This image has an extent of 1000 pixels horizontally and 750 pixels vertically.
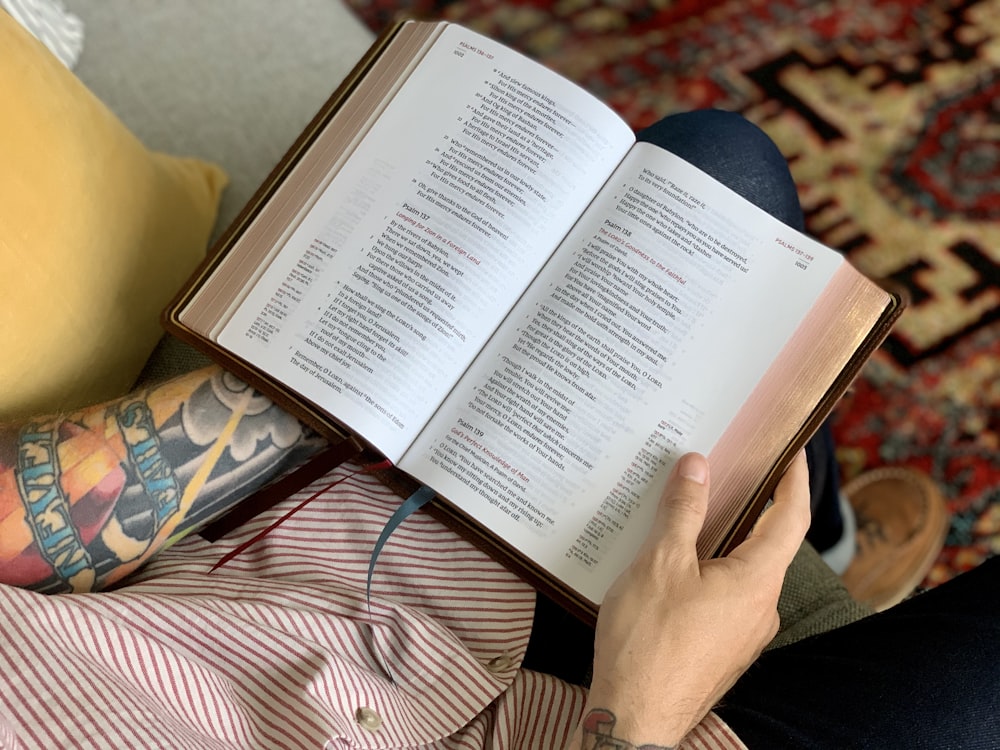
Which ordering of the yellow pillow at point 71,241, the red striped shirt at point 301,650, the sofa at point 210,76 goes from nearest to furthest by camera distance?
the red striped shirt at point 301,650 → the yellow pillow at point 71,241 → the sofa at point 210,76

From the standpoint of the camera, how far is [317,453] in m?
0.72

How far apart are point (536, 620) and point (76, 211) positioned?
511mm

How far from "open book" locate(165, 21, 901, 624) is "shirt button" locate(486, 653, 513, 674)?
8 cm

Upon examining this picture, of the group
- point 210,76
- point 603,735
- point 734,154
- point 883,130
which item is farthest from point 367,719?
point 883,130

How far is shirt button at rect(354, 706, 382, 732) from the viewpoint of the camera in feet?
2.01

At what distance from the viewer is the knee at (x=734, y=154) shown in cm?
77

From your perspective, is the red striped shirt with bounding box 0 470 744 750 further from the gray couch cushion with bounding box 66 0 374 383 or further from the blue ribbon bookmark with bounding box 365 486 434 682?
the gray couch cushion with bounding box 66 0 374 383

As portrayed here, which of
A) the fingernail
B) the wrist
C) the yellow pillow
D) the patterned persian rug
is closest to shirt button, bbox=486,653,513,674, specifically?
the wrist

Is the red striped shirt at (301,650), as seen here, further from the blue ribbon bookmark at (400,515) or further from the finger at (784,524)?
the finger at (784,524)

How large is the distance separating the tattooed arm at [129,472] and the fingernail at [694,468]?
1.00 ft

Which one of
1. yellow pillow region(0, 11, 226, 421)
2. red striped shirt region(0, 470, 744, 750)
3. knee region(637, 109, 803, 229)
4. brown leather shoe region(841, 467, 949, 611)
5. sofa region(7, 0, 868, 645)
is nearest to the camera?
red striped shirt region(0, 470, 744, 750)

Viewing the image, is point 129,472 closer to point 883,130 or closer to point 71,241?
point 71,241

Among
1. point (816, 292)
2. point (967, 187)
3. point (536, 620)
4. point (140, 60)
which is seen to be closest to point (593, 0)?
point (967, 187)

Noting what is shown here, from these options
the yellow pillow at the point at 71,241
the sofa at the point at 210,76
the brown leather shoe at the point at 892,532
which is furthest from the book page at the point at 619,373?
the brown leather shoe at the point at 892,532
